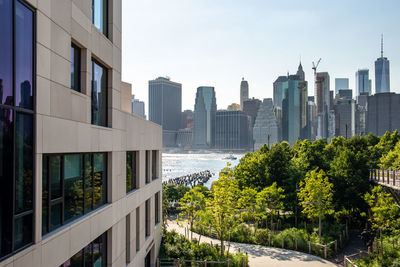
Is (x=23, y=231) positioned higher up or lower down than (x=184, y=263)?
higher up

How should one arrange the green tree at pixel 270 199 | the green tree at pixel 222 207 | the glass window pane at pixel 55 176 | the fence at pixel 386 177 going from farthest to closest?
the green tree at pixel 270 199 → the fence at pixel 386 177 → the green tree at pixel 222 207 → the glass window pane at pixel 55 176

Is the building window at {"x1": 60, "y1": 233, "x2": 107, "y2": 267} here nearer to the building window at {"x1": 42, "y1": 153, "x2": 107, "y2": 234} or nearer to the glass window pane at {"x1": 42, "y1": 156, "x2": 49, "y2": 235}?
the building window at {"x1": 42, "y1": 153, "x2": 107, "y2": 234}

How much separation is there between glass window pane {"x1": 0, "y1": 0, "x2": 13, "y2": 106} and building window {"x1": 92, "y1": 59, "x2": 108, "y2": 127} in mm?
4679

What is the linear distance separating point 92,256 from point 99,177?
2727mm

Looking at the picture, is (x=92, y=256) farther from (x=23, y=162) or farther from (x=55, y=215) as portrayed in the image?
(x=23, y=162)

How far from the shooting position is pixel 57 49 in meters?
8.17

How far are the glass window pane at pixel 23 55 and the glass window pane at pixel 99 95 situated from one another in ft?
13.4

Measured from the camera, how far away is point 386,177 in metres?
30.5

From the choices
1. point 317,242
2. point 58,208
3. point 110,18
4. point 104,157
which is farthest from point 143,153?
point 317,242

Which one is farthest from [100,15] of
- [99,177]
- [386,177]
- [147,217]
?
[386,177]

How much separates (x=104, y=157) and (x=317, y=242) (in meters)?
20.9

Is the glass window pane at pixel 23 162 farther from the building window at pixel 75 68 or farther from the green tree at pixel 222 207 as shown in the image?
the green tree at pixel 222 207

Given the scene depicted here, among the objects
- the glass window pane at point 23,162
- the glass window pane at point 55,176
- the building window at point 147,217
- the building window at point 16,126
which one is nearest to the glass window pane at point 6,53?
the building window at point 16,126

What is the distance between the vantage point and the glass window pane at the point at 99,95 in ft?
36.8
